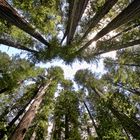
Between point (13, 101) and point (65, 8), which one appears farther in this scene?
point (13, 101)

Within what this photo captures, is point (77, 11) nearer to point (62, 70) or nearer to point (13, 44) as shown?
point (13, 44)

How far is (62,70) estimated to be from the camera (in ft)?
56.9

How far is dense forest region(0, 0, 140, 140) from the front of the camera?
1050 cm

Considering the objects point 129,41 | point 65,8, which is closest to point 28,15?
point 65,8

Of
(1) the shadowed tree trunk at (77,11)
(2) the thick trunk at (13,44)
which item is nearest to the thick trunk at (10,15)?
(1) the shadowed tree trunk at (77,11)

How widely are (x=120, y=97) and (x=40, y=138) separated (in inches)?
215

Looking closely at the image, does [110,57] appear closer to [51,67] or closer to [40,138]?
[51,67]

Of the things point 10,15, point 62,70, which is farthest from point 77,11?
point 62,70

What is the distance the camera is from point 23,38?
44.4 feet

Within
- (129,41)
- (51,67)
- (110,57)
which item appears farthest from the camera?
(51,67)

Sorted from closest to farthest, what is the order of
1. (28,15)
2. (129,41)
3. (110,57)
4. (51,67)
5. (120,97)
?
(120,97) → (28,15) → (129,41) → (110,57) → (51,67)

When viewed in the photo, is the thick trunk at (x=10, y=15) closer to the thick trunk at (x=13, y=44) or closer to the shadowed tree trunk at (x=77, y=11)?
the shadowed tree trunk at (x=77, y=11)

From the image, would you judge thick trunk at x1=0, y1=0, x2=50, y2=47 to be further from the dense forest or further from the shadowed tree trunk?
the shadowed tree trunk

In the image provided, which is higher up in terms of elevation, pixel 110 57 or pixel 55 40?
pixel 110 57
